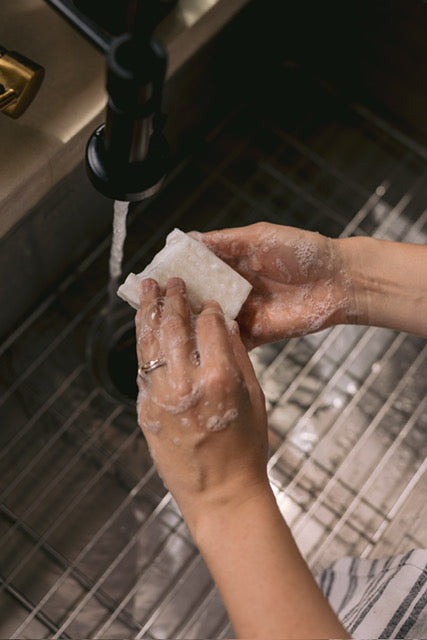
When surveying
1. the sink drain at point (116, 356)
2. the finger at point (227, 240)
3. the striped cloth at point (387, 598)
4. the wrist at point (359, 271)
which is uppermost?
the wrist at point (359, 271)

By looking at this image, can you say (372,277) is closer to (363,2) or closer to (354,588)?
(354,588)

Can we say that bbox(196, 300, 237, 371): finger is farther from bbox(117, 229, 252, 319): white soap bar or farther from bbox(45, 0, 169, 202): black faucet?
bbox(45, 0, 169, 202): black faucet

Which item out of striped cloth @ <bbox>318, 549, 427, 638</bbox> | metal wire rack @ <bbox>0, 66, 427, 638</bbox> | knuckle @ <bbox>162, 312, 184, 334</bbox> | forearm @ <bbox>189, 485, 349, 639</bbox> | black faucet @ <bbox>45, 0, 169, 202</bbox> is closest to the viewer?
black faucet @ <bbox>45, 0, 169, 202</bbox>

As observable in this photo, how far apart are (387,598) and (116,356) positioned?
529 mm

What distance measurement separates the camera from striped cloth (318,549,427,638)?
85 centimetres

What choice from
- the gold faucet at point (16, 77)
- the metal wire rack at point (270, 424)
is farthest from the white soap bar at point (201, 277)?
the metal wire rack at point (270, 424)

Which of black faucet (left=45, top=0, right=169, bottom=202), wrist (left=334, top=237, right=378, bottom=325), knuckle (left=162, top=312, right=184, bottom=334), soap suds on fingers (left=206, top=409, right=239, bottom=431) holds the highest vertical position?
black faucet (left=45, top=0, right=169, bottom=202)

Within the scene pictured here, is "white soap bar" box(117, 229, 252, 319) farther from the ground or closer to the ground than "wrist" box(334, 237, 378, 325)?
closer to the ground

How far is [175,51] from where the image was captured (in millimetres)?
979

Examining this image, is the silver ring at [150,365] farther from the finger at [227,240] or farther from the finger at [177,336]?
the finger at [227,240]

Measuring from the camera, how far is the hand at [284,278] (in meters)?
0.88

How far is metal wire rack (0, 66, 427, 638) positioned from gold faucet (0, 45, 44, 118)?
1.30 feet

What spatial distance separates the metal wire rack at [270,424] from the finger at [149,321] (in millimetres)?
383

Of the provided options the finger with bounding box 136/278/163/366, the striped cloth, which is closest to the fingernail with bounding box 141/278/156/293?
the finger with bounding box 136/278/163/366
